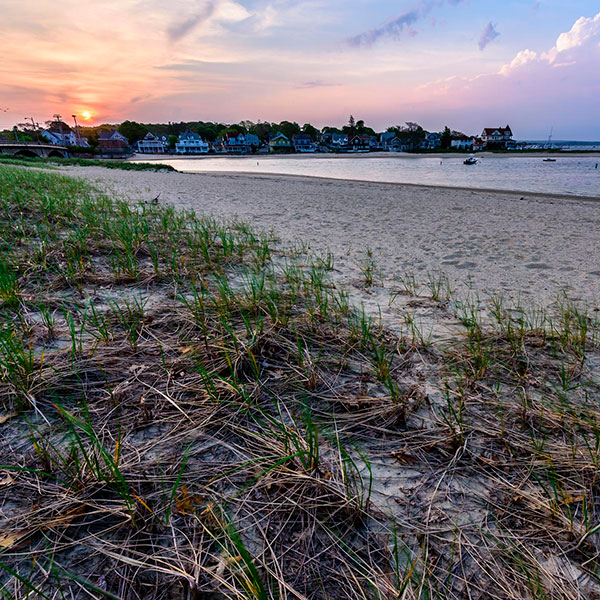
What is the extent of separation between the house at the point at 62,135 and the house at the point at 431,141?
373 feet

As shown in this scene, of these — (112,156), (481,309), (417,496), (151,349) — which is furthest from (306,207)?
(112,156)

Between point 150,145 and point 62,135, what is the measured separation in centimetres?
3186

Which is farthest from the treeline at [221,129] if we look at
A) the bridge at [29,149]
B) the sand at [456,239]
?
the sand at [456,239]

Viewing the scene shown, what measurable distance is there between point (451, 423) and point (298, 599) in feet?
3.35

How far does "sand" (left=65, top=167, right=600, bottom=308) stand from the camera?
4297 mm

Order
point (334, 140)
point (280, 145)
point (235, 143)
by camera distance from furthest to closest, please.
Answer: point (334, 140) < point (280, 145) < point (235, 143)

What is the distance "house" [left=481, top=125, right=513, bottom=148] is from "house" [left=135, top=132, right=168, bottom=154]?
359 feet

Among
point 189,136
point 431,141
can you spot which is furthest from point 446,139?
point 189,136

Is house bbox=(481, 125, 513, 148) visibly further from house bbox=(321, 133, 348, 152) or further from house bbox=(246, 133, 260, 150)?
house bbox=(246, 133, 260, 150)

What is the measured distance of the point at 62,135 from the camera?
117m

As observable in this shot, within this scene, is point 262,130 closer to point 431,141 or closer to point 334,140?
point 334,140

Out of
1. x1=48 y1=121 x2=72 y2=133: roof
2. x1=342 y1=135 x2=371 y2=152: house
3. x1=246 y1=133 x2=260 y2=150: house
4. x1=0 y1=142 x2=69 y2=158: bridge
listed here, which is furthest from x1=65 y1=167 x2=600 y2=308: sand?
x1=48 y1=121 x2=72 y2=133: roof

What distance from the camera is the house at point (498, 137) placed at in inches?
4564

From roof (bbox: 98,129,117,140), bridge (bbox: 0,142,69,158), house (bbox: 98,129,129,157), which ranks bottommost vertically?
bridge (bbox: 0,142,69,158)
